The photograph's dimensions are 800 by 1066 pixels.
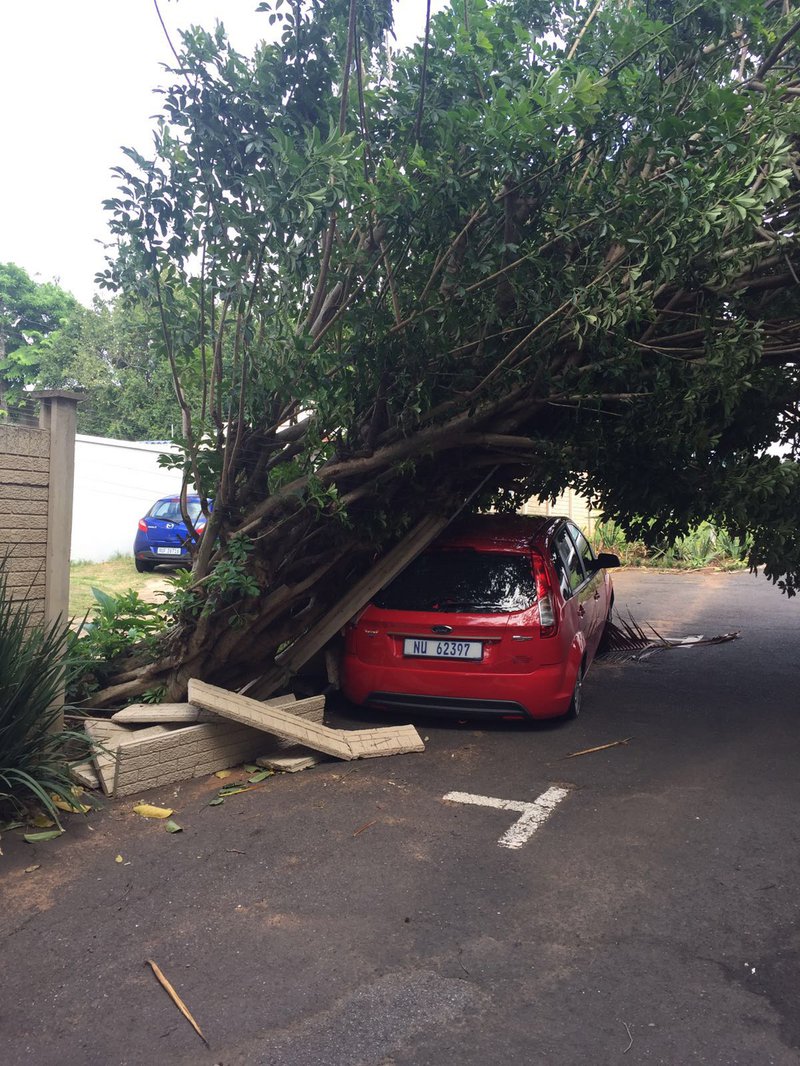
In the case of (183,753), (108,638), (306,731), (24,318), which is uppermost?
(24,318)

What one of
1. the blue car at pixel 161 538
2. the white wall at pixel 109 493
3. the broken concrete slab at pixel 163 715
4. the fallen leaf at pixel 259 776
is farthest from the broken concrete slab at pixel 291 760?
the white wall at pixel 109 493

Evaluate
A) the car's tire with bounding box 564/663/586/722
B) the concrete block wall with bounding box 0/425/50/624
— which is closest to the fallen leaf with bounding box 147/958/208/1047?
the concrete block wall with bounding box 0/425/50/624

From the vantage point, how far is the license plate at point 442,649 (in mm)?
6695

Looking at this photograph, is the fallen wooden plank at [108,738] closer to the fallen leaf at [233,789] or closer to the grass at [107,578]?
the fallen leaf at [233,789]

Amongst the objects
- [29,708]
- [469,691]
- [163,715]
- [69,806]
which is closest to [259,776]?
[163,715]

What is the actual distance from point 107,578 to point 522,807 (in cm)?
1298

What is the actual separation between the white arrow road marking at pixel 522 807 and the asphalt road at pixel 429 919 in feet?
0.14

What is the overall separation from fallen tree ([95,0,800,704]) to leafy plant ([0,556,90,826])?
1.10m

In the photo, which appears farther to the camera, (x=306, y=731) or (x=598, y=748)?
(x=598, y=748)

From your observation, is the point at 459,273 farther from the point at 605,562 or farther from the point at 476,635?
the point at 605,562

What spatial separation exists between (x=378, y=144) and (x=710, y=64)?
2186 mm

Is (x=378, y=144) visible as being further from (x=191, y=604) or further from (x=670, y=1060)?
(x=670, y=1060)

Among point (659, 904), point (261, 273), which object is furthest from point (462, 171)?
point (659, 904)

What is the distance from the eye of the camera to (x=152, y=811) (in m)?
5.26
